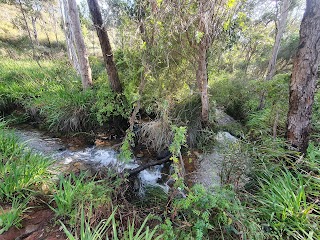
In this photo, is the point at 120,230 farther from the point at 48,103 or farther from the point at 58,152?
the point at 48,103

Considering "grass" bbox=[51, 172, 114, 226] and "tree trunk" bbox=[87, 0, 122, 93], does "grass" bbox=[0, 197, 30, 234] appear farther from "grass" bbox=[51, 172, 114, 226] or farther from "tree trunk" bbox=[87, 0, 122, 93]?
"tree trunk" bbox=[87, 0, 122, 93]

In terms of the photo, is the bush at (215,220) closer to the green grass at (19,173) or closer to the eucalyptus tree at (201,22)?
the green grass at (19,173)

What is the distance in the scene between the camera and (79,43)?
480 centimetres

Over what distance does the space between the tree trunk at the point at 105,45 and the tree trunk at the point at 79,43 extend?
1.09m

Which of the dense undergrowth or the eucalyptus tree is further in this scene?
the eucalyptus tree

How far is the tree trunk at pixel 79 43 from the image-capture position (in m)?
4.50

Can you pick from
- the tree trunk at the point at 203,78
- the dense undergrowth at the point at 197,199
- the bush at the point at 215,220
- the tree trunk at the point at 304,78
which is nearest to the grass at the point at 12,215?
the dense undergrowth at the point at 197,199

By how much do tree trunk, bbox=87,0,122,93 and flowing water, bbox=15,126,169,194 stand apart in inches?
65.4

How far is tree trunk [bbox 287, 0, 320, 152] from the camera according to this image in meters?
1.80

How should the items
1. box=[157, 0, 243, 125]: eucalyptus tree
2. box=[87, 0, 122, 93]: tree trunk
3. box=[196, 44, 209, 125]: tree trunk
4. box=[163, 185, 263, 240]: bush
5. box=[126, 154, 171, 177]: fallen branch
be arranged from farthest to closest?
box=[87, 0, 122, 93]: tree trunk, box=[196, 44, 209, 125]: tree trunk, box=[126, 154, 171, 177]: fallen branch, box=[157, 0, 243, 125]: eucalyptus tree, box=[163, 185, 263, 240]: bush

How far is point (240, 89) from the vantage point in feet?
17.9

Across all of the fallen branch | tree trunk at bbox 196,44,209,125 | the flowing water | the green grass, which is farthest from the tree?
tree trunk at bbox 196,44,209,125

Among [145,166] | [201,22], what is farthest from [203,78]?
[145,166]

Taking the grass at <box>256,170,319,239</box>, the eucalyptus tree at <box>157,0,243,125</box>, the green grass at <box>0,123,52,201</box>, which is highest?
the eucalyptus tree at <box>157,0,243,125</box>
